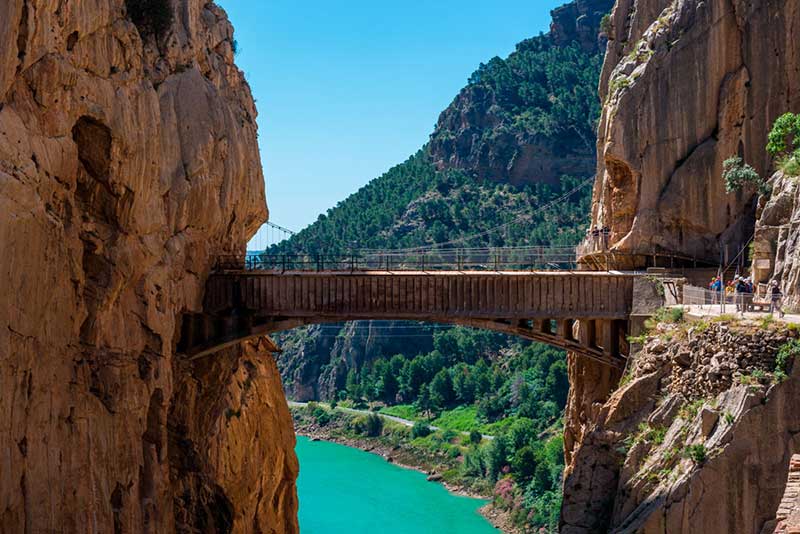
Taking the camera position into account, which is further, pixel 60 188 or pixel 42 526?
pixel 60 188

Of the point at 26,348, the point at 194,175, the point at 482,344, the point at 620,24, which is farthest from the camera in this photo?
the point at 482,344

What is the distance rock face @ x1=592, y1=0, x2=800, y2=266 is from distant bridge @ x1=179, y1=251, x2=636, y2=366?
4010mm

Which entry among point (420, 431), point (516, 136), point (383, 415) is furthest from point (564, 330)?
point (516, 136)

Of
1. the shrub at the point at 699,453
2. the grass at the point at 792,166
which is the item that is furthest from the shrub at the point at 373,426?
the shrub at the point at 699,453

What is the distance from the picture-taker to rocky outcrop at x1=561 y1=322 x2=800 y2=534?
2102 cm

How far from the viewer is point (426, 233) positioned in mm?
108938

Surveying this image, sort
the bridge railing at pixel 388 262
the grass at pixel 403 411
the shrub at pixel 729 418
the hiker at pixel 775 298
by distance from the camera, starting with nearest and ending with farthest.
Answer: the shrub at pixel 729 418, the hiker at pixel 775 298, the bridge railing at pixel 388 262, the grass at pixel 403 411

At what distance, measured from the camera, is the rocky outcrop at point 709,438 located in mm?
21016

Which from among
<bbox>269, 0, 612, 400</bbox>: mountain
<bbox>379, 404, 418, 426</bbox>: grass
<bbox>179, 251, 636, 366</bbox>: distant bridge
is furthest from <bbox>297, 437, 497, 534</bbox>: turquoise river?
<bbox>179, 251, 636, 366</bbox>: distant bridge

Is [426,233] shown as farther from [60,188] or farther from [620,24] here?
[60,188]

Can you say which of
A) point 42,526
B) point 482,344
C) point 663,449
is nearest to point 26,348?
point 42,526

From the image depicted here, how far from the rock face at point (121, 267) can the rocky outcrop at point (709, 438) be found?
11899 mm

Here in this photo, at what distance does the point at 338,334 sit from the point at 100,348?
87.6 meters

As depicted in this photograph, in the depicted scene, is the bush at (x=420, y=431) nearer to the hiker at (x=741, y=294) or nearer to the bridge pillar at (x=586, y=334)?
the bridge pillar at (x=586, y=334)
